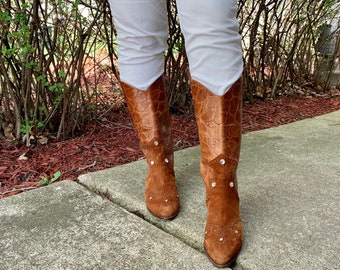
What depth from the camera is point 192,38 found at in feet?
3.20

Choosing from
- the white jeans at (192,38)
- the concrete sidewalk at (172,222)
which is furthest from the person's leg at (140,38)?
the concrete sidewalk at (172,222)

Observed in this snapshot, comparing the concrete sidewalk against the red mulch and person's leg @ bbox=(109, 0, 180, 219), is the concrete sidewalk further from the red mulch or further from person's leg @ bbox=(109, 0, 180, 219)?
the red mulch

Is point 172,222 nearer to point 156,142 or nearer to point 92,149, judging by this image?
point 156,142

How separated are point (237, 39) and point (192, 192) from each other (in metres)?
0.56

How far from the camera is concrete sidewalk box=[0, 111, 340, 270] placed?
99cm

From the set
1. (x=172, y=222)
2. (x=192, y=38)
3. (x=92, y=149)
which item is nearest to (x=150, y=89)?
(x=192, y=38)

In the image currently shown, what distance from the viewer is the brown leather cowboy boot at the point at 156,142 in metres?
1.19

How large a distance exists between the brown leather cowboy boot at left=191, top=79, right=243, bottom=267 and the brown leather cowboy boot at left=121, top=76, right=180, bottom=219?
187mm

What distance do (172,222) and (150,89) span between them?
398mm

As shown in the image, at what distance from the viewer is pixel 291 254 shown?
0.97 m

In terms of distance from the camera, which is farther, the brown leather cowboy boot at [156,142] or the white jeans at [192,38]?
the brown leather cowboy boot at [156,142]

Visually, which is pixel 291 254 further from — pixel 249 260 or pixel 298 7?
pixel 298 7

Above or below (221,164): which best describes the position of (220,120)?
above

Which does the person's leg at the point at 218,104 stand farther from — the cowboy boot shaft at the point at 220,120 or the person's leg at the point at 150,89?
the person's leg at the point at 150,89
